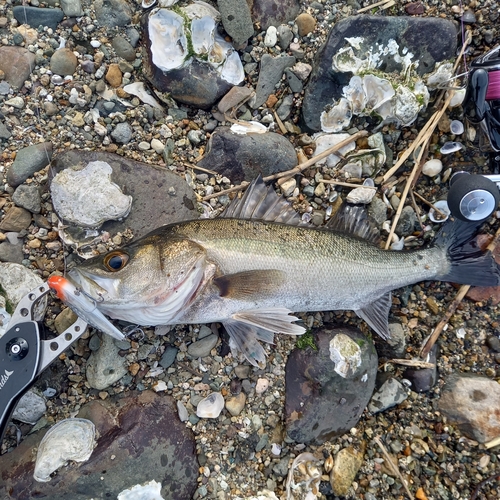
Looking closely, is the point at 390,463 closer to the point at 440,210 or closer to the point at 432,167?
the point at 440,210

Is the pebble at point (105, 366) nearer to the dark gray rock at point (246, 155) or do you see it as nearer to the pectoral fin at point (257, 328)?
the pectoral fin at point (257, 328)

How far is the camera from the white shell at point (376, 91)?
3686mm

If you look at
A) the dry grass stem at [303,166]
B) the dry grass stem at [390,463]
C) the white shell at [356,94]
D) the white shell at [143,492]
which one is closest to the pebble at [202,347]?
the white shell at [143,492]

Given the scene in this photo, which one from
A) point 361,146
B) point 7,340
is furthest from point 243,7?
point 7,340

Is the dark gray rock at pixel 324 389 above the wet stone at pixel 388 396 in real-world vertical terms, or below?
above

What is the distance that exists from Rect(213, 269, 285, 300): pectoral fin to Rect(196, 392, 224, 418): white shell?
94 cm

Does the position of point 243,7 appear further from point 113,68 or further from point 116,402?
point 116,402

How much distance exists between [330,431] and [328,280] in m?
1.35

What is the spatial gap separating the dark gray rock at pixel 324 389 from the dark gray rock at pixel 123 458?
93cm

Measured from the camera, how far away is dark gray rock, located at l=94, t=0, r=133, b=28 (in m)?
3.65

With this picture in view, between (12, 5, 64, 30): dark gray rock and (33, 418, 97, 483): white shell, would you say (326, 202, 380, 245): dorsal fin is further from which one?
(12, 5, 64, 30): dark gray rock

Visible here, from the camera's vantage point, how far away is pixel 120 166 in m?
3.51

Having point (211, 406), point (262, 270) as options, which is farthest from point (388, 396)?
point (262, 270)

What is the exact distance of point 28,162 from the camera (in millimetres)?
3455
